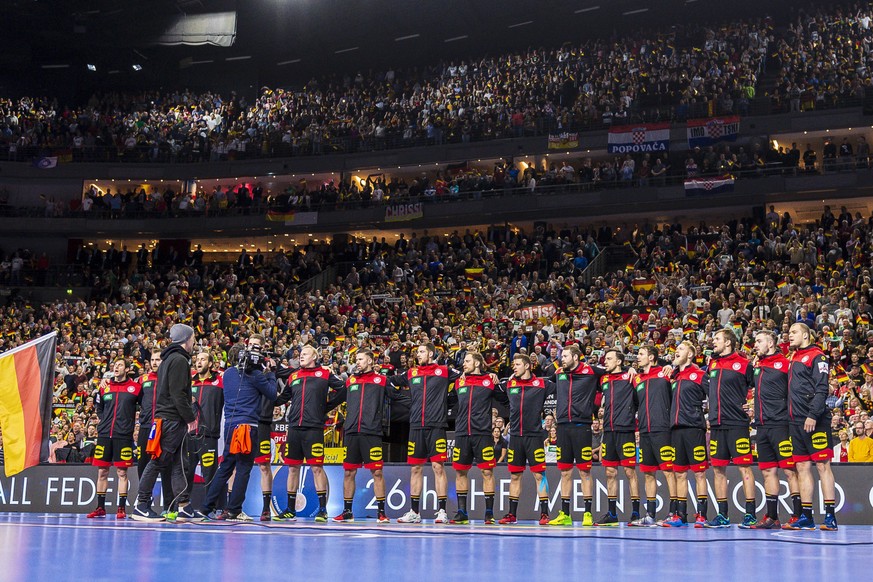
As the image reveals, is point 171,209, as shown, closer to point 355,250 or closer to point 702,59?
point 355,250

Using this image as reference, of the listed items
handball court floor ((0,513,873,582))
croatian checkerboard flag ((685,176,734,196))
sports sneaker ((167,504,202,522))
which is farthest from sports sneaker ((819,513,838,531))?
croatian checkerboard flag ((685,176,734,196))

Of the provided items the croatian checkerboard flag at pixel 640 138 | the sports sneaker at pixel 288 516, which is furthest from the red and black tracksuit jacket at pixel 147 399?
the croatian checkerboard flag at pixel 640 138

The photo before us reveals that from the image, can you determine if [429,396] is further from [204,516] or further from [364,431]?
[204,516]

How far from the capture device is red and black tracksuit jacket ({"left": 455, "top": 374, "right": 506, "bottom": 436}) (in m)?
13.9

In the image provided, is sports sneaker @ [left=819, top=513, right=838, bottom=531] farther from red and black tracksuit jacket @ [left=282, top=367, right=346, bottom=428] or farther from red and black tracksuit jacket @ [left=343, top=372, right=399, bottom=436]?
red and black tracksuit jacket @ [left=282, top=367, right=346, bottom=428]

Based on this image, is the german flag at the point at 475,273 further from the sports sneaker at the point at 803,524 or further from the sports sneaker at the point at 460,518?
the sports sneaker at the point at 803,524

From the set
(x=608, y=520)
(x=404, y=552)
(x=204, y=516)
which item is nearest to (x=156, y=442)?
(x=204, y=516)

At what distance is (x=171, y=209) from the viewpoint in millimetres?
46688

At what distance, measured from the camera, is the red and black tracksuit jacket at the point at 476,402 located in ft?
45.5

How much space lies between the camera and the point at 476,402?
13977 mm

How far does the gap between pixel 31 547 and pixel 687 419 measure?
8622 mm

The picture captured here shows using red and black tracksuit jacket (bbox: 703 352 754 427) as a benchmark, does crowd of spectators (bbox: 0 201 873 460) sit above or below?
above

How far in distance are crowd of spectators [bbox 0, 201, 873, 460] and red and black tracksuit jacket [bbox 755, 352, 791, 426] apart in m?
4.89

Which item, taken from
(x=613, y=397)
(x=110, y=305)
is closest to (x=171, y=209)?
(x=110, y=305)
